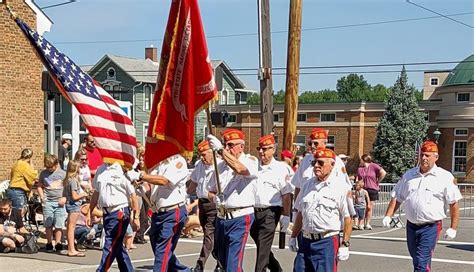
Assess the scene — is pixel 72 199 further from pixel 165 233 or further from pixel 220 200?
pixel 220 200

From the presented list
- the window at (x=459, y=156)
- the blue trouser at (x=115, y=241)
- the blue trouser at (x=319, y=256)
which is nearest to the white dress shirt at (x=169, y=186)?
the blue trouser at (x=115, y=241)

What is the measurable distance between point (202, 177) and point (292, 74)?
4.03 metres

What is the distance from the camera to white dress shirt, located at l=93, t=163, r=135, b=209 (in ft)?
26.3

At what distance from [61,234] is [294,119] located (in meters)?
4.86

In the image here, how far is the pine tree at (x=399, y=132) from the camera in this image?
137 ft

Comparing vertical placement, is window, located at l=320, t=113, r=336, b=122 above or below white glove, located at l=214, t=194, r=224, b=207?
above

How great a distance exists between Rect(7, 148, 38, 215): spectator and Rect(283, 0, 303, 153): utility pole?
15.6ft

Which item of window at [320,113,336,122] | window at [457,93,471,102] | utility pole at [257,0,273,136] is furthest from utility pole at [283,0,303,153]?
window at [320,113,336,122]

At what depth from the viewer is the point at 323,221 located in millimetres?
6297

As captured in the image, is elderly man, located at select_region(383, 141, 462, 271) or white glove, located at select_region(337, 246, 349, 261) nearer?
white glove, located at select_region(337, 246, 349, 261)

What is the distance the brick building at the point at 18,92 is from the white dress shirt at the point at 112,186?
9.14 m

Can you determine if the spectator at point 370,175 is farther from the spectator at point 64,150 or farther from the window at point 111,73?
the window at point 111,73

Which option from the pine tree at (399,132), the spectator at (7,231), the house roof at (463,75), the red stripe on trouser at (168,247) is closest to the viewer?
the red stripe on trouser at (168,247)

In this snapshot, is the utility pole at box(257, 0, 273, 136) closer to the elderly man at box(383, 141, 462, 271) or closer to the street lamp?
the elderly man at box(383, 141, 462, 271)
